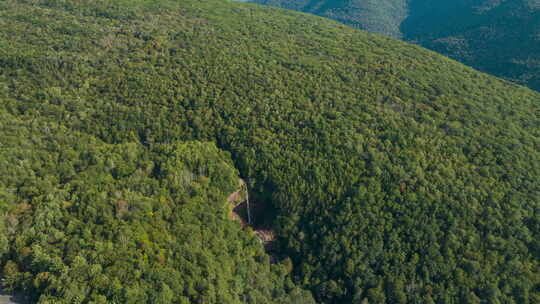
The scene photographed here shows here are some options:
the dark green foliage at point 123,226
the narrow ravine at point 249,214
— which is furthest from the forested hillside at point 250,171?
the narrow ravine at point 249,214

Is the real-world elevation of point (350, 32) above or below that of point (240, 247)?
above

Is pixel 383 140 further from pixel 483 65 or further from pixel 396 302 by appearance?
pixel 483 65

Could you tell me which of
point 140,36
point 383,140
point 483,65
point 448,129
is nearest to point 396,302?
point 383,140

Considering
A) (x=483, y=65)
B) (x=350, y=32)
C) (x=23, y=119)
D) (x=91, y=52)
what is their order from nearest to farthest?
(x=23, y=119) → (x=91, y=52) → (x=350, y=32) → (x=483, y=65)

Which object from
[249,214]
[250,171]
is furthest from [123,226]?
[250,171]

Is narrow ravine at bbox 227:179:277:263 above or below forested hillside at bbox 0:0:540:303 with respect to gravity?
below

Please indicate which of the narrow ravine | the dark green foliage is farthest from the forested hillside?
the narrow ravine

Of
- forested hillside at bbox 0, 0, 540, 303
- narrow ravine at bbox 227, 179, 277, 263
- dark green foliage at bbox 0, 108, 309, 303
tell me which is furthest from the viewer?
narrow ravine at bbox 227, 179, 277, 263

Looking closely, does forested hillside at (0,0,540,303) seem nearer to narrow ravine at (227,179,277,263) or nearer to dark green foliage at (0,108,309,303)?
dark green foliage at (0,108,309,303)

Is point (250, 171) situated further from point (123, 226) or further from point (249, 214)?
point (123, 226)
